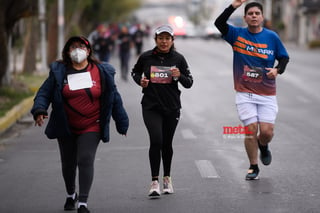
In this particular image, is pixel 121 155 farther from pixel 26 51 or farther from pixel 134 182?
pixel 26 51

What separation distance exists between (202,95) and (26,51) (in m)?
9.70

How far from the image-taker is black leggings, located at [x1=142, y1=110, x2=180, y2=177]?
320 inches

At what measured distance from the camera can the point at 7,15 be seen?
19047 millimetres

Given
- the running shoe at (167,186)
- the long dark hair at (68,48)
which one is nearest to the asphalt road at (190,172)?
the running shoe at (167,186)

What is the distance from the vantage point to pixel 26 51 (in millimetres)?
29016

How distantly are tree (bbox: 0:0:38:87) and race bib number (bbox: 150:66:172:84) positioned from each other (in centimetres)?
1057

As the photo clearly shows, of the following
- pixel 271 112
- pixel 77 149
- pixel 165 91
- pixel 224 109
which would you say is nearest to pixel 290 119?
pixel 224 109

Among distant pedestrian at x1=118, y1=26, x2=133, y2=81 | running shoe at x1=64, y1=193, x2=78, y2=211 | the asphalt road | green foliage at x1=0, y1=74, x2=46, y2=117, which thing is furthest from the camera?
distant pedestrian at x1=118, y1=26, x2=133, y2=81

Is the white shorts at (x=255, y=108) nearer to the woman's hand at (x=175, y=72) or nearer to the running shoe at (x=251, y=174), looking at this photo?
the running shoe at (x=251, y=174)

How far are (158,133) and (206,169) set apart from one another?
1.89 meters

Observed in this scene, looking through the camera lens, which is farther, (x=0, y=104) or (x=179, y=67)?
(x=0, y=104)

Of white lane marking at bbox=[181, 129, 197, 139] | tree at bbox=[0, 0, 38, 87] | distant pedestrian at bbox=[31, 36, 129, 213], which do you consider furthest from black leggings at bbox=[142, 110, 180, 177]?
tree at bbox=[0, 0, 38, 87]

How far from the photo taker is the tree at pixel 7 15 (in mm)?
18250

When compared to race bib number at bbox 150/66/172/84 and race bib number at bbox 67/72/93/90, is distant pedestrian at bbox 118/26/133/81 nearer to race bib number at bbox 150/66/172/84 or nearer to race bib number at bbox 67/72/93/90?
race bib number at bbox 150/66/172/84
